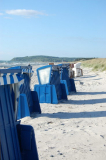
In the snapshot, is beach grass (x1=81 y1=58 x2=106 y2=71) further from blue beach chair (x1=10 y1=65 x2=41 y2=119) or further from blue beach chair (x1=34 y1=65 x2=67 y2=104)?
blue beach chair (x1=10 y1=65 x2=41 y2=119)

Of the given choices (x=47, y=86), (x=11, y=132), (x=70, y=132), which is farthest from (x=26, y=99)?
(x=11, y=132)

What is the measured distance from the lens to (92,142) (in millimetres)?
4688

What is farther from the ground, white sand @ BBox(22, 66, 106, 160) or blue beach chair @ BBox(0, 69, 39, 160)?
blue beach chair @ BBox(0, 69, 39, 160)

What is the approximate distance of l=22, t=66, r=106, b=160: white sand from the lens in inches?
166

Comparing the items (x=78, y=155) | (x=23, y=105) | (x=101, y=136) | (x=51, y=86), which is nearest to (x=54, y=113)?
(x=23, y=105)

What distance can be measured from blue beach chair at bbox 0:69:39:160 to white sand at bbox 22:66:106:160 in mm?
705

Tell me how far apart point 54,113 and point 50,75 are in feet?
6.77

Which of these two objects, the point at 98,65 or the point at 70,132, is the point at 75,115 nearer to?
the point at 70,132

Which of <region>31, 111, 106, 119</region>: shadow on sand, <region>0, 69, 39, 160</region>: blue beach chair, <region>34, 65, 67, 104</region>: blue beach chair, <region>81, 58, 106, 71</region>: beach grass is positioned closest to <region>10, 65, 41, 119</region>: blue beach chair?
<region>31, 111, 106, 119</region>: shadow on sand

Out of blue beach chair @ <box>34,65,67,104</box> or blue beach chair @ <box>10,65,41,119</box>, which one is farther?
blue beach chair @ <box>34,65,67,104</box>

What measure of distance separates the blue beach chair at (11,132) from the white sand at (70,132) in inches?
27.7

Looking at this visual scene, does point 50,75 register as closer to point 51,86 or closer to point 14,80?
point 51,86

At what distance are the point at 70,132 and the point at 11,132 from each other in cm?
232

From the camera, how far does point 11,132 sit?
127 inches
